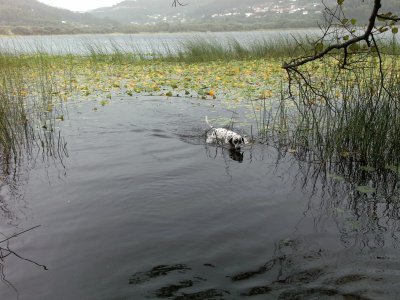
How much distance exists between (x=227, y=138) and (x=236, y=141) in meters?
0.20

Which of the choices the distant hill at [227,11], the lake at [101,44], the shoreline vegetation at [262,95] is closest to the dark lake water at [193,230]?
the shoreline vegetation at [262,95]

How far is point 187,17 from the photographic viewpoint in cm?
14625

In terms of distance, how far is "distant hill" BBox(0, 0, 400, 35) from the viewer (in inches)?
2765

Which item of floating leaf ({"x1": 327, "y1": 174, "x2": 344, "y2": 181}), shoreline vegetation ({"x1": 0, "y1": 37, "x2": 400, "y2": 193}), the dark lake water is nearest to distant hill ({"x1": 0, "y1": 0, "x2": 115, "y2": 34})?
shoreline vegetation ({"x1": 0, "y1": 37, "x2": 400, "y2": 193})

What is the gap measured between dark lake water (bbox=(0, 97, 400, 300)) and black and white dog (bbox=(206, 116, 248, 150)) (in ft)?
0.66

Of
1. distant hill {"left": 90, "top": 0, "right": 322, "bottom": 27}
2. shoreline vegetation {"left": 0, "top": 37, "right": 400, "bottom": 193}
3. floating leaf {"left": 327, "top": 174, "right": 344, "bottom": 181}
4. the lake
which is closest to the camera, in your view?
floating leaf {"left": 327, "top": 174, "right": 344, "bottom": 181}

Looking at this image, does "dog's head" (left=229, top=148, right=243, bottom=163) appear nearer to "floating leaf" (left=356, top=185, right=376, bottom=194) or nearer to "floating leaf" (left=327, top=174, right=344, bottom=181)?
"floating leaf" (left=327, top=174, right=344, bottom=181)

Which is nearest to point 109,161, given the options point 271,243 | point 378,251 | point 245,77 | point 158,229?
point 158,229

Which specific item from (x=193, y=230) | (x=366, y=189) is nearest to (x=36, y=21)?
(x=193, y=230)

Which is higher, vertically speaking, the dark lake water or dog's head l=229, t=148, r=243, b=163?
dog's head l=229, t=148, r=243, b=163

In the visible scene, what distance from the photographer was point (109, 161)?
6102 millimetres

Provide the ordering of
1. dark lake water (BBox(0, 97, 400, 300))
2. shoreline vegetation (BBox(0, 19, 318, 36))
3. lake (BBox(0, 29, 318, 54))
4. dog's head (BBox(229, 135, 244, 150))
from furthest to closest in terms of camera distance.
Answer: shoreline vegetation (BBox(0, 19, 318, 36)), lake (BBox(0, 29, 318, 54)), dog's head (BBox(229, 135, 244, 150)), dark lake water (BBox(0, 97, 400, 300))

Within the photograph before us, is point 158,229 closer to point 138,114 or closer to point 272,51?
point 138,114

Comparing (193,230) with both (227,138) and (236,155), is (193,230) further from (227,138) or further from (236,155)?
(227,138)
